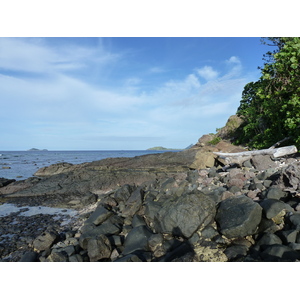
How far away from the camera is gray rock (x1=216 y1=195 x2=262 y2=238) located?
505 cm

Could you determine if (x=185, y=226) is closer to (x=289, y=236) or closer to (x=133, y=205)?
(x=289, y=236)

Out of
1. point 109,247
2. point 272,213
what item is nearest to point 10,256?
point 109,247

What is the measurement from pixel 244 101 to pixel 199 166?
460 inches

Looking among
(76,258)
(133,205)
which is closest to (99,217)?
(133,205)

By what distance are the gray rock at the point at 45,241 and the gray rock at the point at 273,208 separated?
18.3 ft

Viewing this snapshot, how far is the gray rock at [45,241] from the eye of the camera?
5805 millimetres

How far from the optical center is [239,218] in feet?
17.1

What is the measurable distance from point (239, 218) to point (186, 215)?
4.06ft

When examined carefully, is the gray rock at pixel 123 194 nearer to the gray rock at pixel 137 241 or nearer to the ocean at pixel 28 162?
the gray rock at pixel 137 241

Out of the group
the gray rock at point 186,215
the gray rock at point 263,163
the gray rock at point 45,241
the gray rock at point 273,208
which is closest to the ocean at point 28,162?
the gray rock at point 45,241

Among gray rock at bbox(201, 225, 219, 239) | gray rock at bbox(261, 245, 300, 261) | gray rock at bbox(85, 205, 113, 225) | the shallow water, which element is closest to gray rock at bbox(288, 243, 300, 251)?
gray rock at bbox(261, 245, 300, 261)

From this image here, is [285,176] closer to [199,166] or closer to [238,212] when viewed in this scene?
[238,212]

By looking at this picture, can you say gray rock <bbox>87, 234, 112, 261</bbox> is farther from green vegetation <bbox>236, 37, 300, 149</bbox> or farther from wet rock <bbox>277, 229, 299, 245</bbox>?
green vegetation <bbox>236, 37, 300, 149</bbox>

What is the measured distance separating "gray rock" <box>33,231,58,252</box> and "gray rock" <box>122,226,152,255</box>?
2.12 metres
